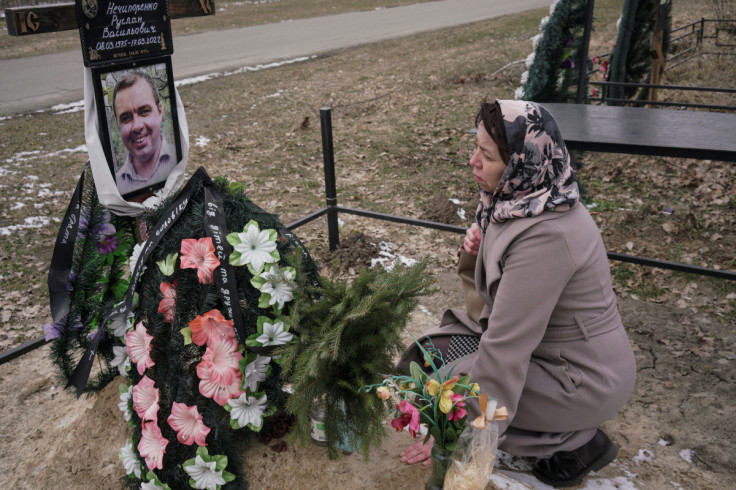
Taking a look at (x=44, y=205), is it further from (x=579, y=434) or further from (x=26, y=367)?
(x=579, y=434)

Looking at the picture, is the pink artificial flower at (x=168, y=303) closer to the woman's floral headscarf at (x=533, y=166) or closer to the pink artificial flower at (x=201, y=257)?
the pink artificial flower at (x=201, y=257)

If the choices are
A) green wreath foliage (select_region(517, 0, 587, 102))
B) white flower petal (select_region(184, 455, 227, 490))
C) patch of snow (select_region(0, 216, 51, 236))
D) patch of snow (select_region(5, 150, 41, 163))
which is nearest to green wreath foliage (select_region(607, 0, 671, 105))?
green wreath foliage (select_region(517, 0, 587, 102))

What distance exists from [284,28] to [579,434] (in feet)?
50.3

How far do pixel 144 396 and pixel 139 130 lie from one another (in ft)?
3.65

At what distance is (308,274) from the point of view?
2607 mm

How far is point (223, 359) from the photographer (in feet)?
7.61

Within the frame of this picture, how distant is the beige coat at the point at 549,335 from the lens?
2.11 metres

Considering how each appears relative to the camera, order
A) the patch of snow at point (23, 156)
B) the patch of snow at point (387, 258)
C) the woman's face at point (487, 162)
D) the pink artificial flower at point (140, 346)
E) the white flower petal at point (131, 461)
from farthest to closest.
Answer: the patch of snow at point (23, 156) → the patch of snow at point (387, 258) → the white flower petal at point (131, 461) → the pink artificial flower at point (140, 346) → the woman's face at point (487, 162)

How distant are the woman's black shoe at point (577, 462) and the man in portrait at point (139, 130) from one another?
6.85 ft

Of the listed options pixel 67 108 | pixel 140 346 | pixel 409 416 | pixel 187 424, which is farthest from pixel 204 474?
pixel 67 108

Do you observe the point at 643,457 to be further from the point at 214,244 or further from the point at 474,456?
the point at 214,244

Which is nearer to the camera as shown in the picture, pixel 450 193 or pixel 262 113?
pixel 450 193

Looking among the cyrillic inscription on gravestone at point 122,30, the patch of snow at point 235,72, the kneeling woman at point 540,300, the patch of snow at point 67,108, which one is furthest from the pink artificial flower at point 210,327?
the patch of snow at point 235,72

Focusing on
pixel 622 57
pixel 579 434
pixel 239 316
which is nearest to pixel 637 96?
pixel 622 57
